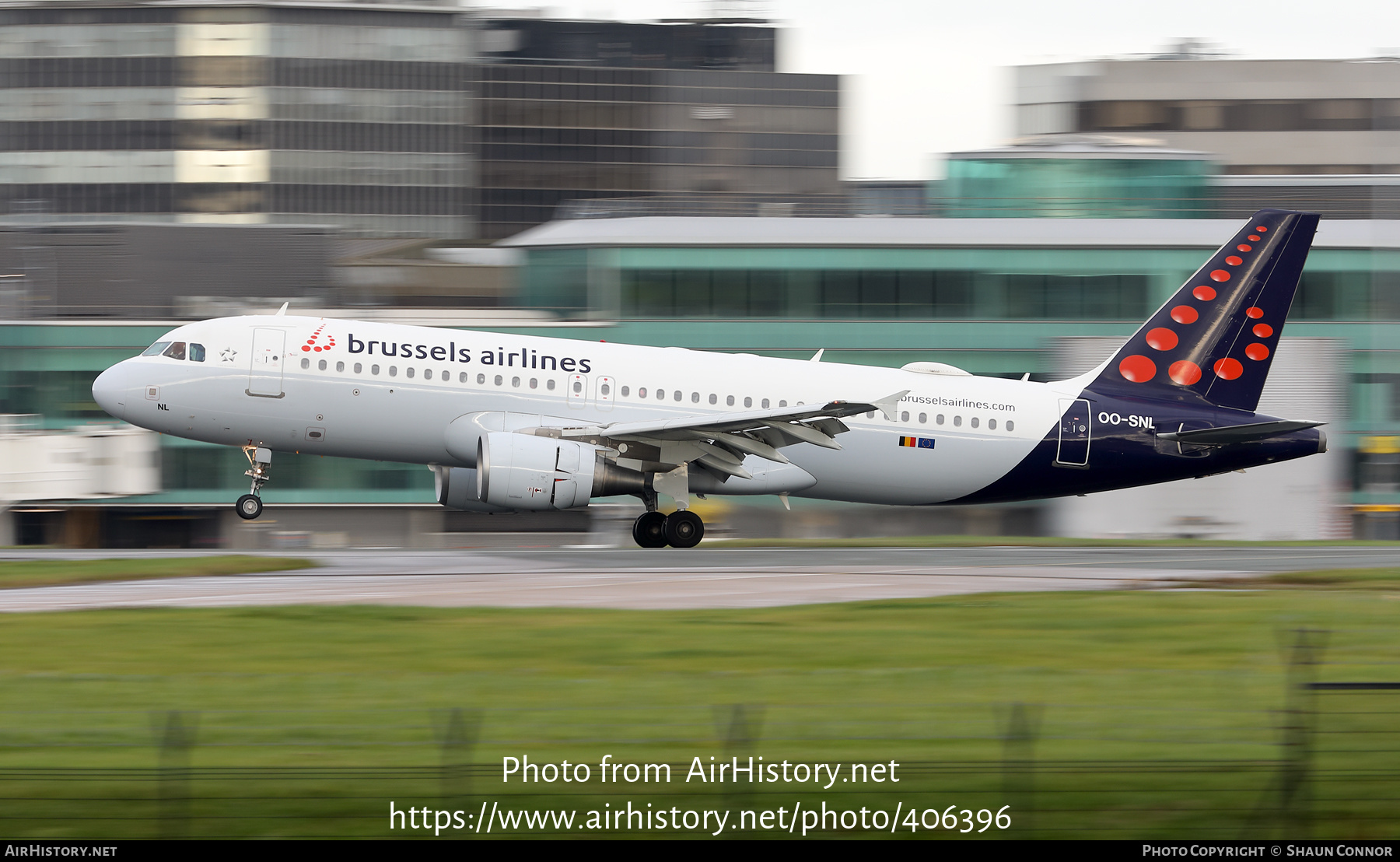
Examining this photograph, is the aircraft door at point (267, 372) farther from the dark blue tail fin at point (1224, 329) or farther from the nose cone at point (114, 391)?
the dark blue tail fin at point (1224, 329)

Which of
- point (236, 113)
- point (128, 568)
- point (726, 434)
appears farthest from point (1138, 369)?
point (236, 113)

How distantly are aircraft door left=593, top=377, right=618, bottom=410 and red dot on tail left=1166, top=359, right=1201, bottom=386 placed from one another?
11787 millimetres

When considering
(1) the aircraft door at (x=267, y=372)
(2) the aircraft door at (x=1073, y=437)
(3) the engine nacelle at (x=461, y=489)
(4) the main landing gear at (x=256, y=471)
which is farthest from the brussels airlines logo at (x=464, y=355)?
(2) the aircraft door at (x=1073, y=437)

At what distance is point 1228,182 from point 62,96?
7940cm

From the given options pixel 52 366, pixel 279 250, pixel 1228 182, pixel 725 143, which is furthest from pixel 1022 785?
pixel 725 143

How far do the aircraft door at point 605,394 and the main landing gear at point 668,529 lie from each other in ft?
6.80

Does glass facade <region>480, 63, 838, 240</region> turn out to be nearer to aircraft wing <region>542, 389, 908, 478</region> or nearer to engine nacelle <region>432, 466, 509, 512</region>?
engine nacelle <region>432, 466, 509, 512</region>

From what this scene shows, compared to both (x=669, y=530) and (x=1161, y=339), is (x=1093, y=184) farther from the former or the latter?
(x=669, y=530)

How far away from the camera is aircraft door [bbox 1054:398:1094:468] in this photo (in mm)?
31281

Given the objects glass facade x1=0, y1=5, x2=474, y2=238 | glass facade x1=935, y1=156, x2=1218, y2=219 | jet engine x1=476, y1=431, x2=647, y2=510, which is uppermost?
glass facade x1=0, y1=5, x2=474, y2=238

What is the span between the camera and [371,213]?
357 feet

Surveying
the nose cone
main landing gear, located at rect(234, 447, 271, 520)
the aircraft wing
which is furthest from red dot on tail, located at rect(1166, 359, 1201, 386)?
the nose cone

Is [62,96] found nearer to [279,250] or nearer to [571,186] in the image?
[571,186]

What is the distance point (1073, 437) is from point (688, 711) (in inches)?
859
